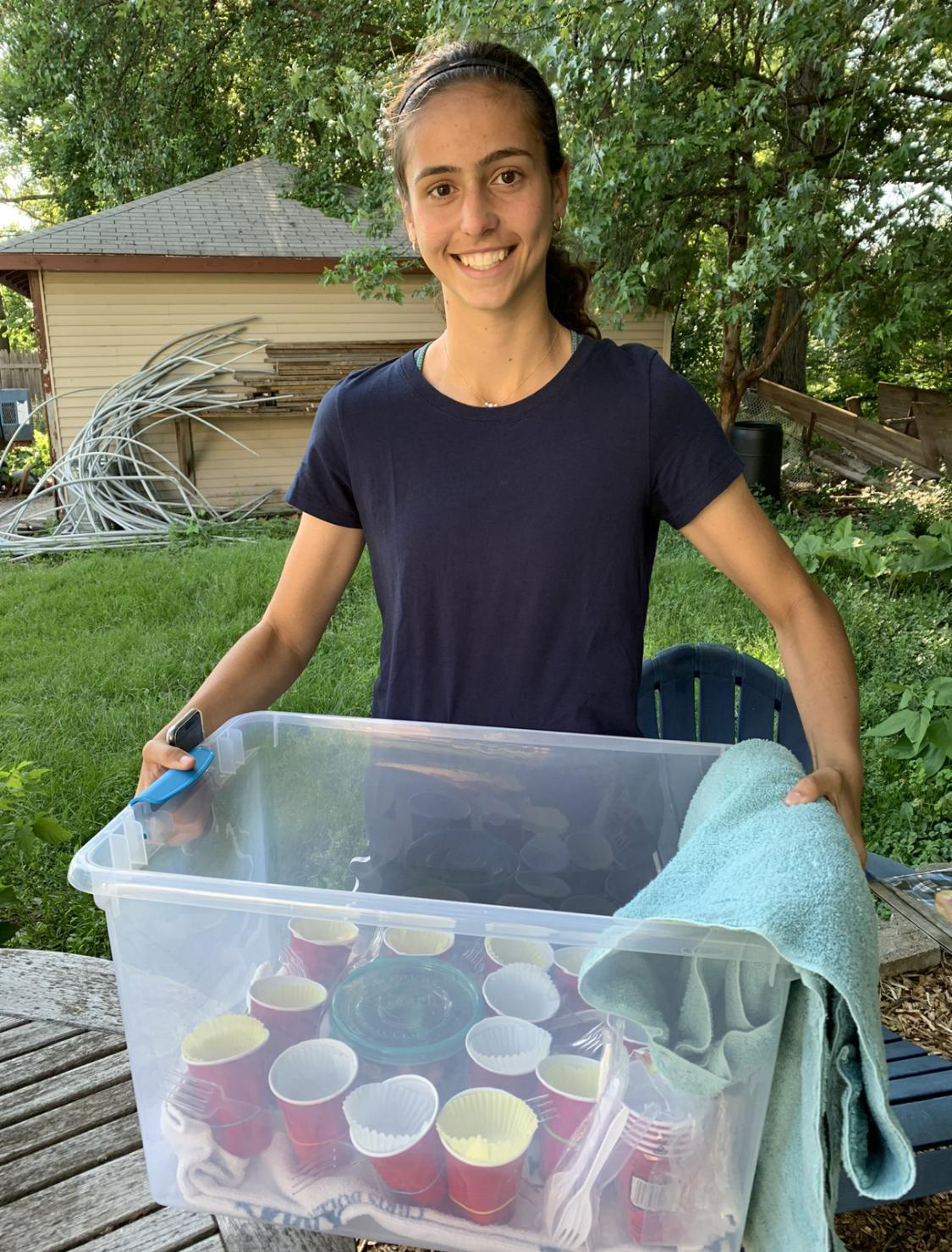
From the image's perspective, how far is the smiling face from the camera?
1.35 meters

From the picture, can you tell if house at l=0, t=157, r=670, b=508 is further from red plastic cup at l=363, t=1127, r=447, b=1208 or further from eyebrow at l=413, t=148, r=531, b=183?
red plastic cup at l=363, t=1127, r=447, b=1208

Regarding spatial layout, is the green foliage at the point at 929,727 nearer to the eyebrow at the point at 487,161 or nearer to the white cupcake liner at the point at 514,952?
the eyebrow at the point at 487,161

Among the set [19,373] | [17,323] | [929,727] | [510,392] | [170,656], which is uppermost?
[17,323]

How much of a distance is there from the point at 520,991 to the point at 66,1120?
2.22 feet

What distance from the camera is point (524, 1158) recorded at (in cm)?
85

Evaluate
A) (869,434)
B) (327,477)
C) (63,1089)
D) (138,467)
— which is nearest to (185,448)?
(138,467)

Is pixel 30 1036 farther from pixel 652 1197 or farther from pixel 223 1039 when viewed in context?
pixel 652 1197

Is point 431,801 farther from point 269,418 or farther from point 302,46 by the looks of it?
point 302,46

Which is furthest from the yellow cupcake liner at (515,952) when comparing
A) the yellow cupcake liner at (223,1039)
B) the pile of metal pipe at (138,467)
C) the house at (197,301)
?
the house at (197,301)

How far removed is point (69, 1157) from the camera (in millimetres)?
1146

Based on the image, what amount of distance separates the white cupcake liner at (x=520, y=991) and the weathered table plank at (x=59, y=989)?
705 millimetres

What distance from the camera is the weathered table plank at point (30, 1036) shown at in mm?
1328

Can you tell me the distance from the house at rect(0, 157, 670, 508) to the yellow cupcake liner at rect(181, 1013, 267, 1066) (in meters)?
8.70

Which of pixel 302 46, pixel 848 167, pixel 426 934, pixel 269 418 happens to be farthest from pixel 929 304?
pixel 302 46
